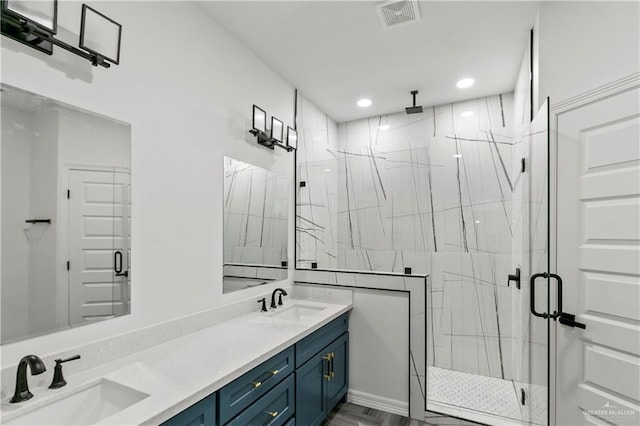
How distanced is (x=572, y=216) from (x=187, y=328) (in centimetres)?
228

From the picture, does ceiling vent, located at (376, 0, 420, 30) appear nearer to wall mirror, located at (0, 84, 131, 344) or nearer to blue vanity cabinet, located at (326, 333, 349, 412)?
wall mirror, located at (0, 84, 131, 344)

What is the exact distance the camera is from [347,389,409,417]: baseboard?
2.50m

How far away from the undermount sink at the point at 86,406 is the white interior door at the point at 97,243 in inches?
11.6

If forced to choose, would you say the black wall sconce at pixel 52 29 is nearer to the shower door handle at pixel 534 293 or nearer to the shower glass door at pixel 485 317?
the shower door handle at pixel 534 293

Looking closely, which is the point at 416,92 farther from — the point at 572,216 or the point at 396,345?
the point at 396,345

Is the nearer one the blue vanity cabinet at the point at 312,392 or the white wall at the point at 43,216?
the white wall at the point at 43,216

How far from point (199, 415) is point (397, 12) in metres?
2.39

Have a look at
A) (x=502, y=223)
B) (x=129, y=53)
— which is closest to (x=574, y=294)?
(x=502, y=223)

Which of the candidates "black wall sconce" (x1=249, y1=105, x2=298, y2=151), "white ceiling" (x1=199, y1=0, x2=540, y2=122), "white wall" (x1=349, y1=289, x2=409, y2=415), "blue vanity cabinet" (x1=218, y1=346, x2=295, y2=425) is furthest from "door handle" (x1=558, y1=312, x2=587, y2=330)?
"black wall sconce" (x1=249, y1=105, x2=298, y2=151)

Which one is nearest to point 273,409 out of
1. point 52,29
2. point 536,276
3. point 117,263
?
point 117,263

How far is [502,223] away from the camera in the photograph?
2535mm

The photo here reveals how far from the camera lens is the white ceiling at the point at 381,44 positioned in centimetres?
204

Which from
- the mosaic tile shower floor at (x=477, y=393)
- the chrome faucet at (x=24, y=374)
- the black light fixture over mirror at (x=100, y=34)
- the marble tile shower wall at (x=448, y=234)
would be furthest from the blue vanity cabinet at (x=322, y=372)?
the black light fixture over mirror at (x=100, y=34)

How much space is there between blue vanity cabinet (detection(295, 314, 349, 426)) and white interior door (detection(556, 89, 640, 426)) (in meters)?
1.38
